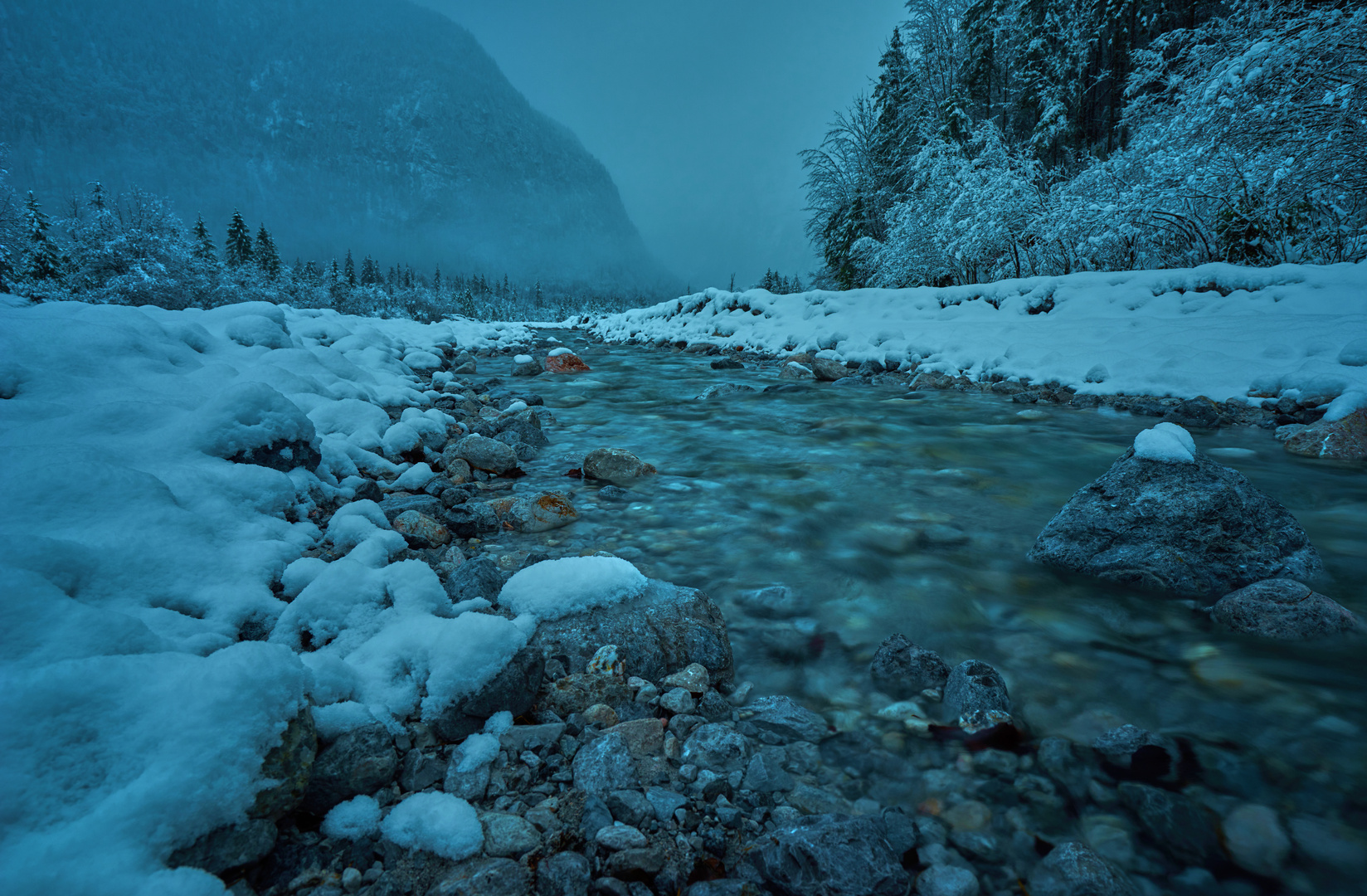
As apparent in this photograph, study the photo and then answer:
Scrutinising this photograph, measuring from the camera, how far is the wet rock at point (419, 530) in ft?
8.87

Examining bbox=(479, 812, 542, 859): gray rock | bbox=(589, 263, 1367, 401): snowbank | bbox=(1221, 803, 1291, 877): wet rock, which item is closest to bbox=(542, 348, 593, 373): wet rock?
bbox=(589, 263, 1367, 401): snowbank

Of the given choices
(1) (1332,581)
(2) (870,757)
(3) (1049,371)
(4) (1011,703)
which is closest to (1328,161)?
(3) (1049,371)

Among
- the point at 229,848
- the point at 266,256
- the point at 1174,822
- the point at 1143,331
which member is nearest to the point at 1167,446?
the point at 1174,822

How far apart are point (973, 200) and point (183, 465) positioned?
1293 cm

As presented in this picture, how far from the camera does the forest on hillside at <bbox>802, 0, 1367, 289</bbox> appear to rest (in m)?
6.36

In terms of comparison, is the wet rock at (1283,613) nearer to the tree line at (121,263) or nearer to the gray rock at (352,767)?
the gray rock at (352,767)

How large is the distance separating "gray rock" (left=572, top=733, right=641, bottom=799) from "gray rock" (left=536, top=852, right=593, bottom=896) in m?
0.20

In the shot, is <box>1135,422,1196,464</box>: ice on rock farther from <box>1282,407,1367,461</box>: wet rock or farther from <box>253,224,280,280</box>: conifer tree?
<box>253,224,280,280</box>: conifer tree

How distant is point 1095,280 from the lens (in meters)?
8.00

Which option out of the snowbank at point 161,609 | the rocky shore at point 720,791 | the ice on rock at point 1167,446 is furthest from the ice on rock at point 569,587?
the ice on rock at point 1167,446

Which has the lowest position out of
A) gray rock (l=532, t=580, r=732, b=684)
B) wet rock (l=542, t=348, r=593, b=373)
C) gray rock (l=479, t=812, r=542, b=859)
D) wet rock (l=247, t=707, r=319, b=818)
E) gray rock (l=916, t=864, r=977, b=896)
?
gray rock (l=916, t=864, r=977, b=896)

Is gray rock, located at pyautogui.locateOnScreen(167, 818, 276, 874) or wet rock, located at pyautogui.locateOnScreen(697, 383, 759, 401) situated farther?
wet rock, located at pyautogui.locateOnScreen(697, 383, 759, 401)

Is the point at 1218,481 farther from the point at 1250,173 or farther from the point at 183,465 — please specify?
the point at 1250,173

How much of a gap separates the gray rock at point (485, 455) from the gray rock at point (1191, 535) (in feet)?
12.1
